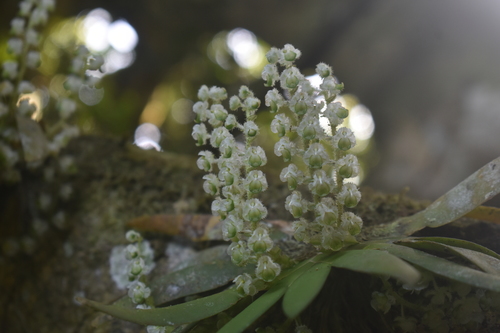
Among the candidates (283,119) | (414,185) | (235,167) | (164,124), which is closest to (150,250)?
(235,167)

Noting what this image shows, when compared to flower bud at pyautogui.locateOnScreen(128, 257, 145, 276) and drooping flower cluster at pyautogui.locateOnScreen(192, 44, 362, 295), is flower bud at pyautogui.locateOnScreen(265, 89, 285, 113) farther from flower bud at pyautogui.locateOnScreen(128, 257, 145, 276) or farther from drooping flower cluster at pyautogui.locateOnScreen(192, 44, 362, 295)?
flower bud at pyautogui.locateOnScreen(128, 257, 145, 276)

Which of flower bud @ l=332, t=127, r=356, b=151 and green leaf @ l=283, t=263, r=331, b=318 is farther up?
flower bud @ l=332, t=127, r=356, b=151

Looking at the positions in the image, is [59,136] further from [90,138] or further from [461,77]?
[461,77]

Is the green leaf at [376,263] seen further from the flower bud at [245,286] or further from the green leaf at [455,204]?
the green leaf at [455,204]

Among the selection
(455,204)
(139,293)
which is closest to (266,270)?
(139,293)

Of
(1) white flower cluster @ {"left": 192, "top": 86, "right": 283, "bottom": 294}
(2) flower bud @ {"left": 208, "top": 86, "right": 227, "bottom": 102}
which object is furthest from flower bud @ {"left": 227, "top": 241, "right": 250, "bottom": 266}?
(2) flower bud @ {"left": 208, "top": 86, "right": 227, "bottom": 102}

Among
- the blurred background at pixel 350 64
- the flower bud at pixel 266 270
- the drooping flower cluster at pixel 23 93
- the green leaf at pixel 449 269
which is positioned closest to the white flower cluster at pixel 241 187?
the flower bud at pixel 266 270
